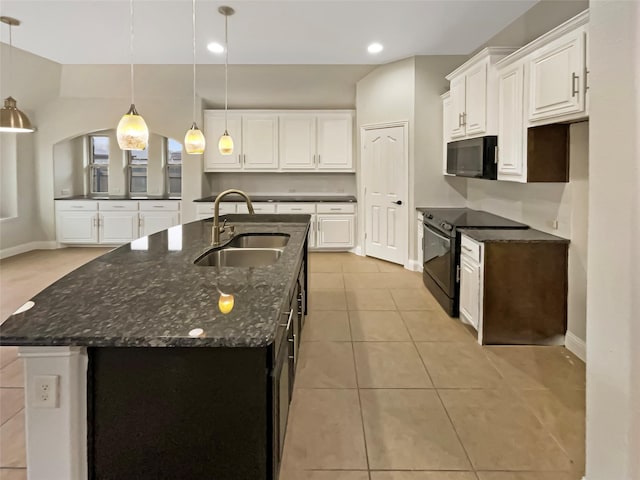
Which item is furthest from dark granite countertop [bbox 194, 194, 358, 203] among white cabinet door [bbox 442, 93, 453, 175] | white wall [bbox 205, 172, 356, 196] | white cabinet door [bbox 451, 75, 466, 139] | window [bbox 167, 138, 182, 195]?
white cabinet door [bbox 451, 75, 466, 139]

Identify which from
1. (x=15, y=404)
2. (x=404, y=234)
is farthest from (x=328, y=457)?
(x=404, y=234)

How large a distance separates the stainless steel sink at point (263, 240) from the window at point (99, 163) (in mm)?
6209

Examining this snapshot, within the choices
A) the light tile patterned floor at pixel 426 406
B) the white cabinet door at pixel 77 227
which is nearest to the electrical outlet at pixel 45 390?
the light tile patterned floor at pixel 426 406

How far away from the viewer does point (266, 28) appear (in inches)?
197

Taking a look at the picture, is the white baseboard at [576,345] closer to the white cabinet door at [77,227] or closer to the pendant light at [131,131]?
the pendant light at [131,131]

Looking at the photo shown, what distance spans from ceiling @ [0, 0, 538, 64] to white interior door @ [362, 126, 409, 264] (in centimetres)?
112

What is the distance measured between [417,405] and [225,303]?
5.19ft

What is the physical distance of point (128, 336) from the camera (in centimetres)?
131

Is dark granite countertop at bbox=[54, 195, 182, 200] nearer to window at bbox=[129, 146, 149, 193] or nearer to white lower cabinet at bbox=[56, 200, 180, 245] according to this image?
white lower cabinet at bbox=[56, 200, 180, 245]

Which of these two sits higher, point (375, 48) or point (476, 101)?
point (375, 48)

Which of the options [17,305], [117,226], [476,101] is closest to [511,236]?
[476,101]

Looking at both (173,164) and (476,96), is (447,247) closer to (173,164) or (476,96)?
(476,96)

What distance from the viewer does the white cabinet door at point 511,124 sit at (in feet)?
11.7

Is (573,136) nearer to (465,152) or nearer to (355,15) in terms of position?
(465,152)
